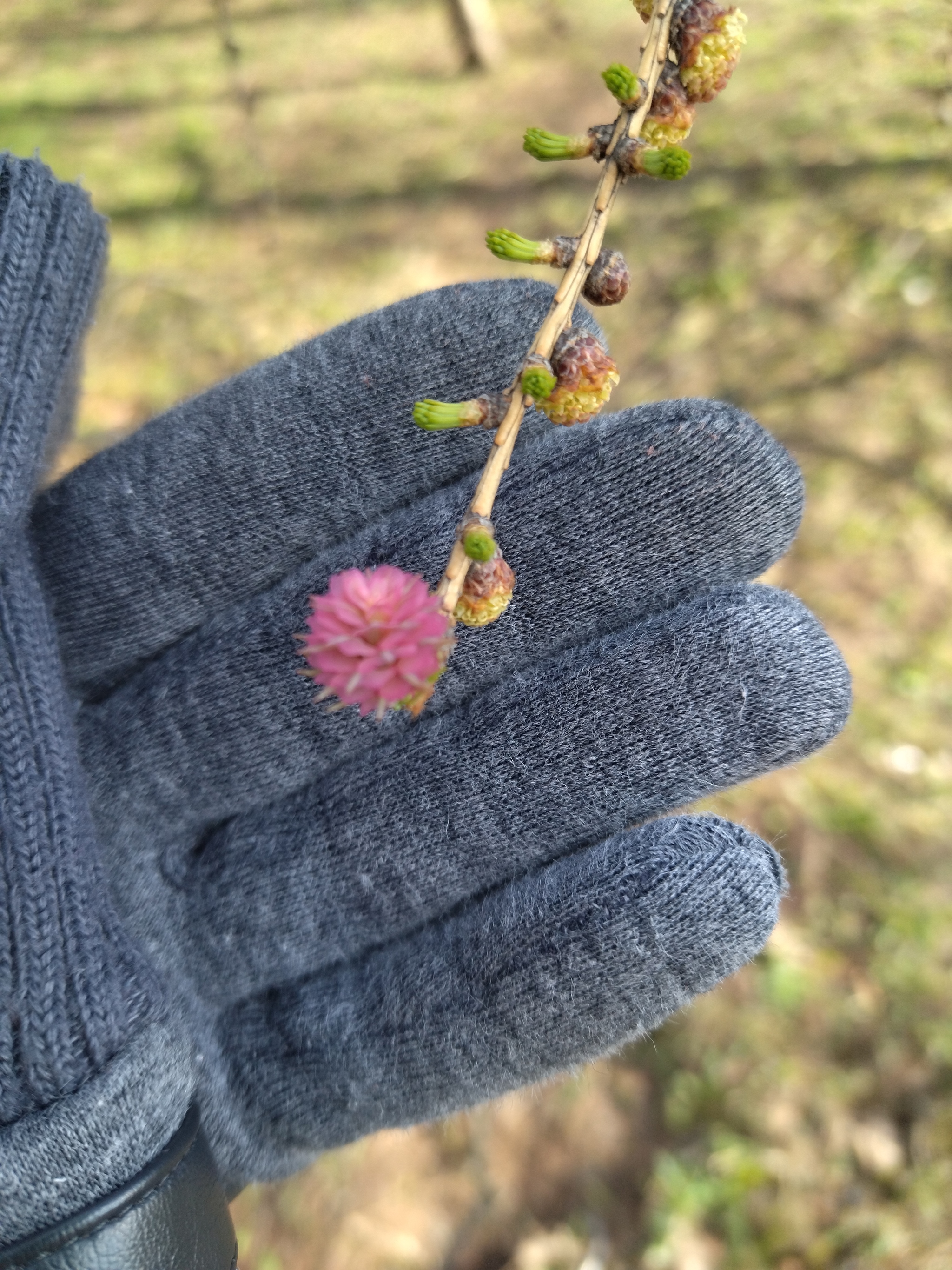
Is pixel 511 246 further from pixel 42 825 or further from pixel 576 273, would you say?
pixel 42 825

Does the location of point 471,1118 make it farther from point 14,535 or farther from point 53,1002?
point 14,535

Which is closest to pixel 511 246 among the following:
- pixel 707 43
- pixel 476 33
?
pixel 707 43

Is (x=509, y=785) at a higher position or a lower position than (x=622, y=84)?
lower

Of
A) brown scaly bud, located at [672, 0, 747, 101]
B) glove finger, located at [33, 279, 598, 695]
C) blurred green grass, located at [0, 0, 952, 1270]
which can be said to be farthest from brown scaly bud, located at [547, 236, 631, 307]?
blurred green grass, located at [0, 0, 952, 1270]

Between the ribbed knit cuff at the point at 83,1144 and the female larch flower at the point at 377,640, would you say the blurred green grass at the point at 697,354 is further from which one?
the female larch flower at the point at 377,640

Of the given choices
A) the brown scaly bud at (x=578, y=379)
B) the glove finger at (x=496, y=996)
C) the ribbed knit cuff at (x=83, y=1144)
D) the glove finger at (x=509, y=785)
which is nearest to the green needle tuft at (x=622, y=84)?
the brown scaly bud at (x=578, y=379)

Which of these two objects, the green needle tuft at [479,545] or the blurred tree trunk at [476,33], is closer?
the green needle tuft at [479,545]

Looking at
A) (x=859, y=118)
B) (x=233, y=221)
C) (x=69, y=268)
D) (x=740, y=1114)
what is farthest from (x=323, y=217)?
(x=740, y=1114)
